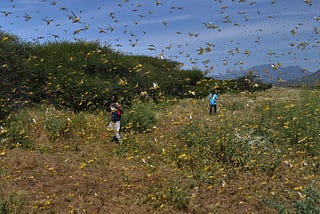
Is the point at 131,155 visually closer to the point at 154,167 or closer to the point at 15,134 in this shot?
the point at 154,167

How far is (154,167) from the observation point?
9102 mm

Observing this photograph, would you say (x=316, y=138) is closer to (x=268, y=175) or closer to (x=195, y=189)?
(x=268, y=175)

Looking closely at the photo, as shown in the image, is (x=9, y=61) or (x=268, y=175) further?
(x=9, y=61)

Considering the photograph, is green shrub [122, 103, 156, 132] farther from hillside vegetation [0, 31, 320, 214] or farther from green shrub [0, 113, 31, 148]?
green shrub [0, 113, 31, 148]

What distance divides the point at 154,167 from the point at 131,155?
142 centimetres

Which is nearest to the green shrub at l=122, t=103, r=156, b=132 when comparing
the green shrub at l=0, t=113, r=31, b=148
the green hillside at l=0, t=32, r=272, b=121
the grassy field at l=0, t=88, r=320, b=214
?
the grassy field at l=0, t=88, r=320, b=214

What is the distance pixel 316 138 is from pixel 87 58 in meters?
13.0

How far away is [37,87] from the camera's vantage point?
1605 centimetres

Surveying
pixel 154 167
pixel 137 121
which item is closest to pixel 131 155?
pixel 154 167

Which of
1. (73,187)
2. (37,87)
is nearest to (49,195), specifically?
(73,187)

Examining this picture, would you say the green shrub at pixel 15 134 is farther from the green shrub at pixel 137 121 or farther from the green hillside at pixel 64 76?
the green shrub at pixel 137 121

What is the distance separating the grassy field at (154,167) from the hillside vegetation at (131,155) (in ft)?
0.09

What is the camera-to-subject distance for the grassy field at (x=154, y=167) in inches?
281

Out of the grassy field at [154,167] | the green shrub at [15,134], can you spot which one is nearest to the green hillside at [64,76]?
the green shrub at [15,134]
